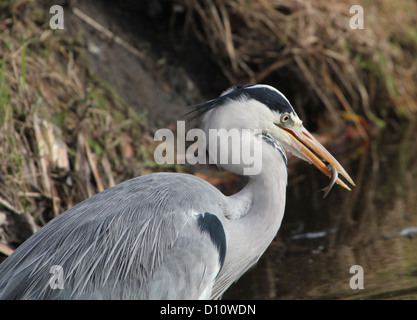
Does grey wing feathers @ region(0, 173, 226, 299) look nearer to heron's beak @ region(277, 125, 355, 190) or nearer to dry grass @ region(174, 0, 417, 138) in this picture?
heron's beak @ region(277, 125, 355, 190)

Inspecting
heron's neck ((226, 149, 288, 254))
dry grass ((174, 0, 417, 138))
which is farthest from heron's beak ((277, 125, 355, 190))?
dry grass ((174, 0, 417, 138))

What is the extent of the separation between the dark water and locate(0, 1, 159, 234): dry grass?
1558mm

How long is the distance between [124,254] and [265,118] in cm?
121

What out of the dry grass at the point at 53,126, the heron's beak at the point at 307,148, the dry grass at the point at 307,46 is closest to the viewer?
the heron's beak at the point at 307,148

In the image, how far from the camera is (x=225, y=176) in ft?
22.4

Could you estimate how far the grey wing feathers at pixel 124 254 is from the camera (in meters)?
3.40

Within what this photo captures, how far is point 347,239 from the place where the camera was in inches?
202

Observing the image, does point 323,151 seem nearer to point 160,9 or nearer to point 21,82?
point 21,82

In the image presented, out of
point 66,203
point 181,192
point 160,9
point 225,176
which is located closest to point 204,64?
point 160,9

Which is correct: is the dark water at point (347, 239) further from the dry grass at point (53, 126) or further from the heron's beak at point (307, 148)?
the dry grass at point (53, 126)

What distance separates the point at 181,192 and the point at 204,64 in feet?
15.0

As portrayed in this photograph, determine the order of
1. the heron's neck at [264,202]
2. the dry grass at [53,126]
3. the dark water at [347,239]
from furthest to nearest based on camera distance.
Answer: the dry grass at [53,126] → the dark water at [347,239] → the heron's neck at [264,202]

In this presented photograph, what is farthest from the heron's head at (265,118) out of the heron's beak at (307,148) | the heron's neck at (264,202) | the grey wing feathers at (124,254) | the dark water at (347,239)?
the dark water at (347,239)

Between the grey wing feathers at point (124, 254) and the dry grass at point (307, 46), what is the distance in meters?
4.31
